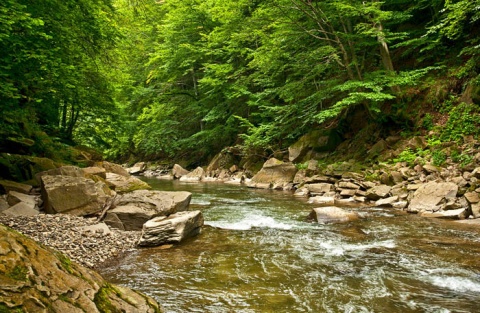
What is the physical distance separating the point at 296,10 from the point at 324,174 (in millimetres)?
6769

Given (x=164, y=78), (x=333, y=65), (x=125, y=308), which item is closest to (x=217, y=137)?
(x=164, y=78)

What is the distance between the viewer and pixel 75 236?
19.8 feet

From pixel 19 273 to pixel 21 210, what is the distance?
5.63 m

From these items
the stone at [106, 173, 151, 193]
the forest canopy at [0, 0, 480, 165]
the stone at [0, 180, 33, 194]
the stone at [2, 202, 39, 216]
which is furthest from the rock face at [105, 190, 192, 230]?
the forest canopy at [0, 0, 480, 165]

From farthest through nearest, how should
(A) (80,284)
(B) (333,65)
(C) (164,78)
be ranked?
(C) (164,78), (B) (333,65), (A) (80,284)


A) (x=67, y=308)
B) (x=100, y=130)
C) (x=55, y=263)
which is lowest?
(x=67, y=308)

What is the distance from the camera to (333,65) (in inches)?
576

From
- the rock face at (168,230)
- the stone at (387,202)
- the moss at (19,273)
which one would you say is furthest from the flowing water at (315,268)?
the moss at (19,273)

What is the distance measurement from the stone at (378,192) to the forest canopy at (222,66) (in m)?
3.10

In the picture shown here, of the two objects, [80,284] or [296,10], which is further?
[296,10]

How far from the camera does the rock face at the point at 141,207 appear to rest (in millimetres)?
7352

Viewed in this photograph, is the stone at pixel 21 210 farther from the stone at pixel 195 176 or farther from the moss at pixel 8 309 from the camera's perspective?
the stone at pixel 195 176

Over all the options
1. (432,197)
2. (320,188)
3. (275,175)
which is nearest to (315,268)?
(432,197)

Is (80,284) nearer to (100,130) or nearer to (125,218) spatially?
(125,218)
